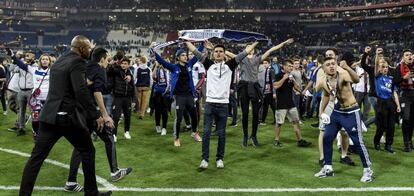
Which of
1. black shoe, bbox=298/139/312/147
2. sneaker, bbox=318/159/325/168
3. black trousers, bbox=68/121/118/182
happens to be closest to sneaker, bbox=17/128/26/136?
black trousers, bbox=68/121/118/182

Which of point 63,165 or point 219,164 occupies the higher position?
point 219,164

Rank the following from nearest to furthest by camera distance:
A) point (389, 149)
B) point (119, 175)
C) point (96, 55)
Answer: point (96, 55) < point (119, 175) < point (389, 149)

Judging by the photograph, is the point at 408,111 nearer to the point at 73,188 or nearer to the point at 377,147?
the point at 377,147

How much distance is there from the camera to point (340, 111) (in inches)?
275

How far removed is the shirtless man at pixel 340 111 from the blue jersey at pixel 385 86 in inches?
96.8

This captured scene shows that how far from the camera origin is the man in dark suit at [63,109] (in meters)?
5.17

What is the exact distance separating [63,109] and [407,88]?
7.27 meters

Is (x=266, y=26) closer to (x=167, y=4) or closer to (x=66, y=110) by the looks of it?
(x=167, y=4)

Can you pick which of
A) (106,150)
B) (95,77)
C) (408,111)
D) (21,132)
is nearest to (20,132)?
(21,132)

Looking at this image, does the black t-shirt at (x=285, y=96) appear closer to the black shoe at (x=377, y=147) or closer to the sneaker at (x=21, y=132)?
the black shoe at (x=377, y=147)

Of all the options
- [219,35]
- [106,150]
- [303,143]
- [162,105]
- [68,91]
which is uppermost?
[219,35]

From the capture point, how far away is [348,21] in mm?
55094

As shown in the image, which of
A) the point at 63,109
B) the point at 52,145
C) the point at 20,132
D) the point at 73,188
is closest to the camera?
the point at 63,109

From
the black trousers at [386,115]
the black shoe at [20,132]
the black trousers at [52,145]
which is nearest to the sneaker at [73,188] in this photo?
the black trousers at [52,145]
